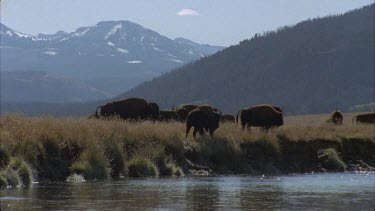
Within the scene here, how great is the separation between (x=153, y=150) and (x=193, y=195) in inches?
338

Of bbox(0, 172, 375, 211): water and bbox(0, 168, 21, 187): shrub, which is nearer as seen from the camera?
bbox(0, 172, 375, 211): water

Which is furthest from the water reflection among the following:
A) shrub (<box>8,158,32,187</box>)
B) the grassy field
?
shrub (<box>8,158,32,187</box>)

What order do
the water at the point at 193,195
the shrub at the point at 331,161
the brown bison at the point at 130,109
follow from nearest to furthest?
the water at the point at 193,195
the shrub at the point at 331,161
the brown bison at the point at 130,109

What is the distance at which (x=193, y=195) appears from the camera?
19.2 metres

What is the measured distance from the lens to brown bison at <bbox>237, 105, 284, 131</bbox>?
40.1m

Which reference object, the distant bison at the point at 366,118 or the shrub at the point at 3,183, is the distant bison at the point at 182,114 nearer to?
the distant bison at the point at 366,118

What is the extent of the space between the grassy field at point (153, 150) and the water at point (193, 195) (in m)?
1.69

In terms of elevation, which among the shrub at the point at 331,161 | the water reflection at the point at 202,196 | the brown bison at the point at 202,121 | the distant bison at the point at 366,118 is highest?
the distant bison at the point at 366,118

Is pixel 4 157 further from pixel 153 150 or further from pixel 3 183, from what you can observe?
pixel 153 150

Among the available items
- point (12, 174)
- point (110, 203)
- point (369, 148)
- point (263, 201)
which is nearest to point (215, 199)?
point (263, 201)

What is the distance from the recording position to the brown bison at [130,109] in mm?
42000

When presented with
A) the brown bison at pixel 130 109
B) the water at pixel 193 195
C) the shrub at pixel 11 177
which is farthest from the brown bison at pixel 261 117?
the shrub at pixel 11 177

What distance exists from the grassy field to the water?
169cm

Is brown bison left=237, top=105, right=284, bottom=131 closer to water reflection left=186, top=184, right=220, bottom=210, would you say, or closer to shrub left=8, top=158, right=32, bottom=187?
water reflection left=186, top=184, right=220, bottom=210
